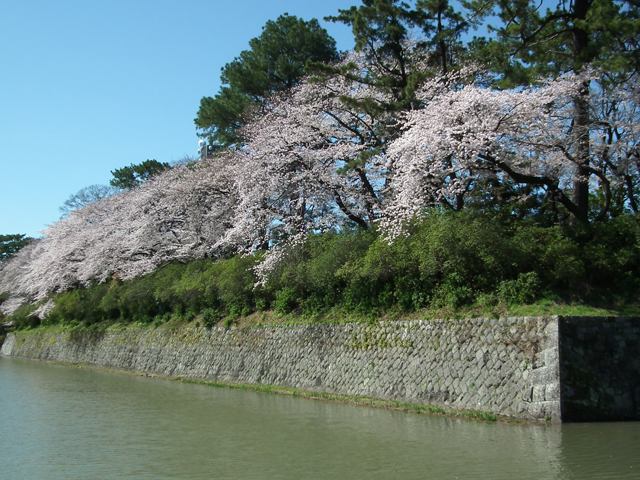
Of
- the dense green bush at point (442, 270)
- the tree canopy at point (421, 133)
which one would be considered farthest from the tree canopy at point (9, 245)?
the dense green bush at point (442, 270)

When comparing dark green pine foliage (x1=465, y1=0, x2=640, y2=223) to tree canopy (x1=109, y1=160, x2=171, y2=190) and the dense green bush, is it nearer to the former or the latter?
the dense green bush

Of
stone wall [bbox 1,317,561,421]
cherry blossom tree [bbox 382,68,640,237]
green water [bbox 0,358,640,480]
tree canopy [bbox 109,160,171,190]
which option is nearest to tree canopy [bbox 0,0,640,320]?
cherry blossom tree [bbox 382,68,640,237]

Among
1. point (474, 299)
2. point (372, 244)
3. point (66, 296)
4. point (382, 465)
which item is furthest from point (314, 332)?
point (66, 296)

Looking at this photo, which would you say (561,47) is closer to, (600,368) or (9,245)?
(600,368)

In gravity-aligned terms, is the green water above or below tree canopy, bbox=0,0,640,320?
below

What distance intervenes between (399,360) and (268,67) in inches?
709

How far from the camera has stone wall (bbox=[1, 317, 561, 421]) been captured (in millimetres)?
11180

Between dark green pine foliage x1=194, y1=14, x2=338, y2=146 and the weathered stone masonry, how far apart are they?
1225 cm

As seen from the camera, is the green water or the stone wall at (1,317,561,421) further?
the stone wall at (1,317,561,421)

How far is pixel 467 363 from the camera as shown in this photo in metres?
12.5

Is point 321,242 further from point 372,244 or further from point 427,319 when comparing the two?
point 427,319

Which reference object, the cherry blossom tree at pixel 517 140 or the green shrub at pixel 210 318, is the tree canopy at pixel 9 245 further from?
the cherry blossom tree at pixel 517 140

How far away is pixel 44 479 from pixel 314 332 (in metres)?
10.9

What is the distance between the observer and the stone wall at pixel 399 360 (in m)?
11.2
